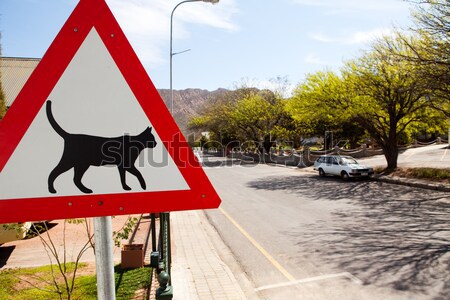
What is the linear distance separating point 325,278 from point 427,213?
25.7ft

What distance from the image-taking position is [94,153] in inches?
65.2

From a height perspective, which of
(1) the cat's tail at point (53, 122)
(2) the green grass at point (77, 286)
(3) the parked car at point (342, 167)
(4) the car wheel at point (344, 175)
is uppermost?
(1) the cat's tail at point (53, 122)

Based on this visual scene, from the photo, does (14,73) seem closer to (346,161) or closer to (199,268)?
(346,161)

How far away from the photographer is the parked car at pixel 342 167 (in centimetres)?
2277

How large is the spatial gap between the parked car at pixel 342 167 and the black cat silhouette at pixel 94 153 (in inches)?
906

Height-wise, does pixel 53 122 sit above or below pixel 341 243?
above

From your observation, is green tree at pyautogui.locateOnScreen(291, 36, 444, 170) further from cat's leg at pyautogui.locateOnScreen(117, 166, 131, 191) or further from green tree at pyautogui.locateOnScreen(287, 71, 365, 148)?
cat's leg at pyautogui.locateOnScreen(117, 166, 131, 191)

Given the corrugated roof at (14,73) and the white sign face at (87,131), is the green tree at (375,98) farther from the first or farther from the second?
the corrugated roof at (14,73)

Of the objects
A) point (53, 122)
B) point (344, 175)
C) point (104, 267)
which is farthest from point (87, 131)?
point (344, 175)

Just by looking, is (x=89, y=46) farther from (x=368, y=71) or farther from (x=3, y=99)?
(x=368, y=71)

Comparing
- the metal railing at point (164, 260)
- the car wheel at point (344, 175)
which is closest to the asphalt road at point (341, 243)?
the metal railing at point (164, 260)

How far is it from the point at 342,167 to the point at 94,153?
23.8m

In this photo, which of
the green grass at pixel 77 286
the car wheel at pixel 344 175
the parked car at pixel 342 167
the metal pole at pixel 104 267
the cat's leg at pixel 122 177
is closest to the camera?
the metal pole at pixel 104 267

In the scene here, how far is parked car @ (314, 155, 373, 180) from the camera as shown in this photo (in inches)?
896
